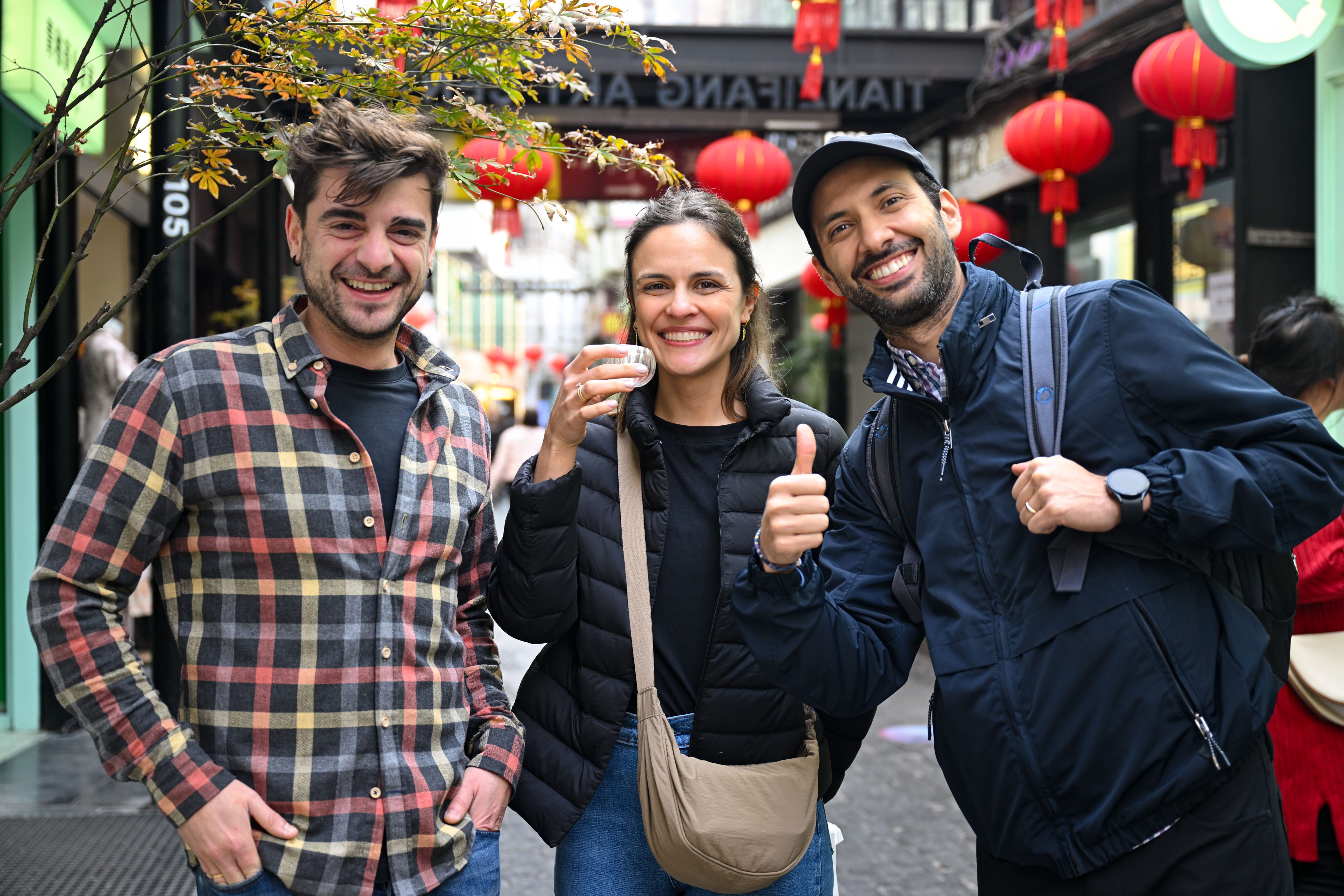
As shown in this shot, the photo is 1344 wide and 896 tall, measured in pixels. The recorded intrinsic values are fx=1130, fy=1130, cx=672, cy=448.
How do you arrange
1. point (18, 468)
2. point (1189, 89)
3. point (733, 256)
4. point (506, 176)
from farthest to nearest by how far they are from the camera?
point (18, 468) < point (1189, 89) < point (506, 176) < point (733, 256)

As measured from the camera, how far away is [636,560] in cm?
226

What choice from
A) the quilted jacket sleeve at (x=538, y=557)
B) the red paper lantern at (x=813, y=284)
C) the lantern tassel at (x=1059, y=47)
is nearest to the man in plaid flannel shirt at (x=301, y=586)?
the quilted jacket sleeve at (x=538, y=557)

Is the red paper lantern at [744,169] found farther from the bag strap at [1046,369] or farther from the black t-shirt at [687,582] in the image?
the bag strap at [1046,369]

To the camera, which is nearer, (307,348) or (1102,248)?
(307,348)

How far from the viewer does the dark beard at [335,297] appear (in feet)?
6.83

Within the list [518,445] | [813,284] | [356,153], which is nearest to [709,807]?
[356,153]

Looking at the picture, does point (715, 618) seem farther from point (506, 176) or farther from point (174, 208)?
point (174, 208)

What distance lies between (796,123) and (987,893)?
855cm

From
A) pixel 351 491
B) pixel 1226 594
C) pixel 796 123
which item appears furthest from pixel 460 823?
pixel 796 123

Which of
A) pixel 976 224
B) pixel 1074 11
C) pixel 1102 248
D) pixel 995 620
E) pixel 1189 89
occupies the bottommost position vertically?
pixel 995 620

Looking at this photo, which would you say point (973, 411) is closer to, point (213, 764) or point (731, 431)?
point (731, 431)

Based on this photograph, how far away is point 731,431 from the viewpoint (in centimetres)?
243

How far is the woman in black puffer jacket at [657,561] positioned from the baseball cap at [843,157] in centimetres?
21

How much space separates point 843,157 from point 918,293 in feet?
0.98
